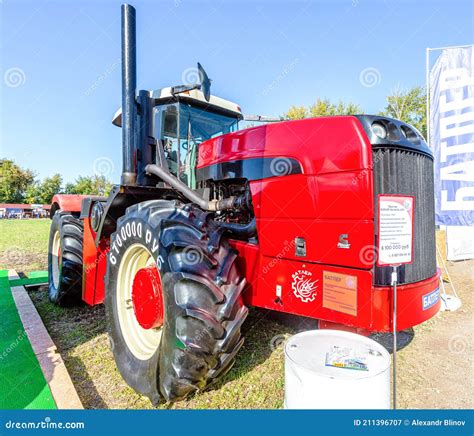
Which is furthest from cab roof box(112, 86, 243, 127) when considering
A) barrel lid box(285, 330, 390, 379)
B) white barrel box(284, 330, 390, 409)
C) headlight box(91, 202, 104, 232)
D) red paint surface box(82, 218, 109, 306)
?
white barrel box(284, 330, 390, 409)

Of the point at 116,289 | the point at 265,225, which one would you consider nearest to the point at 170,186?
the point at 116,289

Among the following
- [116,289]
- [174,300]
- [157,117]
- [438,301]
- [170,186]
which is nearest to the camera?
[174,300]

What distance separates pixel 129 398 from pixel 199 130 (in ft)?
8.15

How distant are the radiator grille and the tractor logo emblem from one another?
1.20 ft

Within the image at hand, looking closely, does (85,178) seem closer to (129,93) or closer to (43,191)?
(43,191)

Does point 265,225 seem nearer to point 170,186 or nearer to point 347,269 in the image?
point 347,269

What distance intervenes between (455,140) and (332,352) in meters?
5.50

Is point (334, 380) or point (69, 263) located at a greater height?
point (69, 263)

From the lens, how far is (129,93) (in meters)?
3.02

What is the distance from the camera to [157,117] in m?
3.25

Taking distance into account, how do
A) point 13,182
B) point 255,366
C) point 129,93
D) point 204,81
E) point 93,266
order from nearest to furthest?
point 204,81, point 255,366, point 129,93, point 93,266, point 13,182

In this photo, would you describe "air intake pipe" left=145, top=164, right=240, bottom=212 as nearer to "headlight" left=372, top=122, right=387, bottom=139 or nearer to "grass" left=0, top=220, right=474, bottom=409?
"headlight" left=372, top=122, right=387, bottom=139

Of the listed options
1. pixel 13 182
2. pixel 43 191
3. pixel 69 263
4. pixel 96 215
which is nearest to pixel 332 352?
pixel 96 215

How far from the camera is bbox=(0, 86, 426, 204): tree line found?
27422mm
